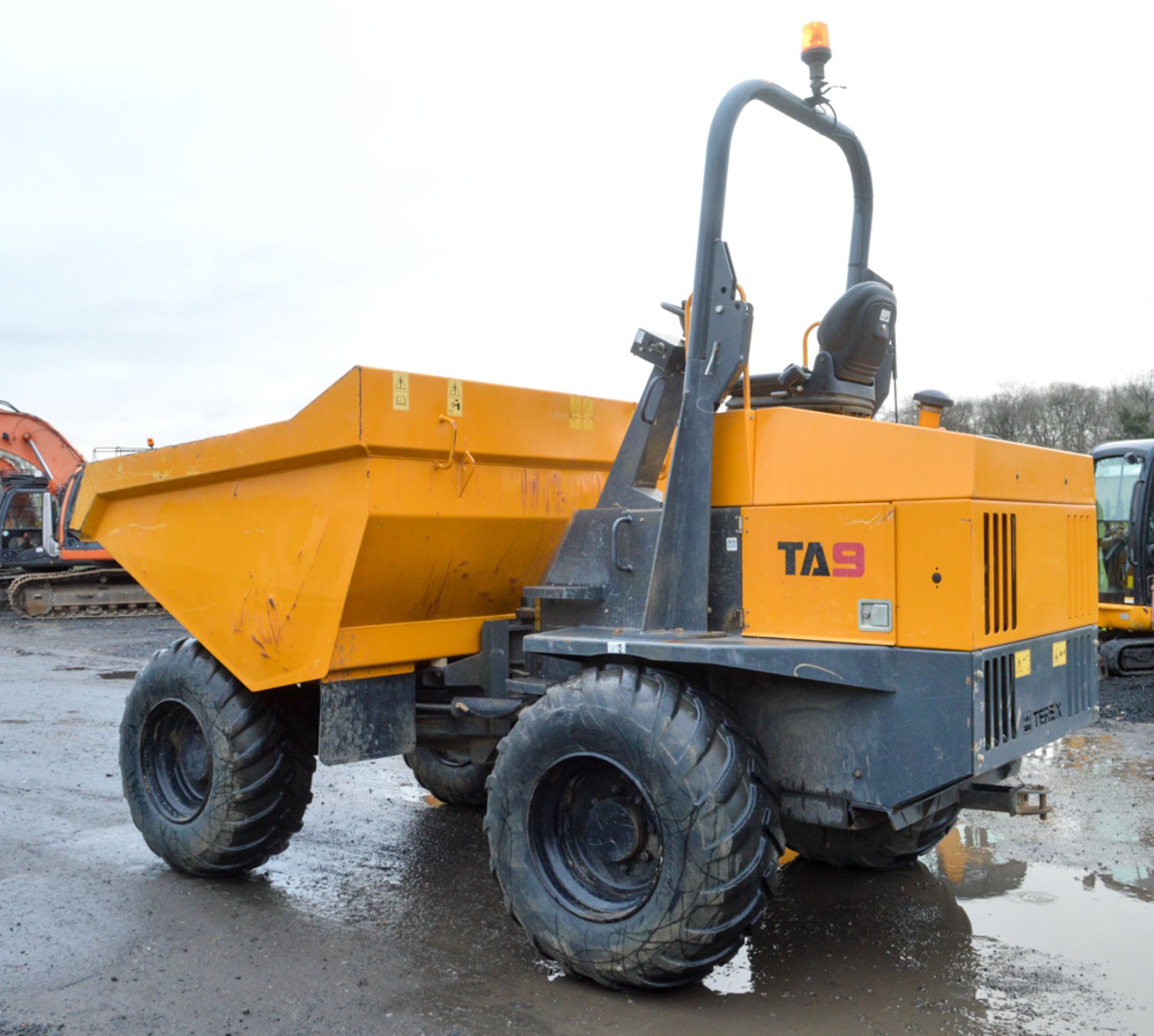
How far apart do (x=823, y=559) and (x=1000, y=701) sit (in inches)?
27.5

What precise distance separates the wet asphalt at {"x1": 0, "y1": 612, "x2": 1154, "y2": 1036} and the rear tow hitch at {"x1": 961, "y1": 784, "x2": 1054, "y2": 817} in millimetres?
553

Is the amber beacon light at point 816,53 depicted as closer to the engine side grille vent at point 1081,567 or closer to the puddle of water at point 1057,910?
the engine side grille vent at point 1081,567

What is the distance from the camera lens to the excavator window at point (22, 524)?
1988cm

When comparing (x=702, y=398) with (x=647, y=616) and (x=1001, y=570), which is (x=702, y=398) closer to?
(x=647, y=616)

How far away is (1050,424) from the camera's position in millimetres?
30484

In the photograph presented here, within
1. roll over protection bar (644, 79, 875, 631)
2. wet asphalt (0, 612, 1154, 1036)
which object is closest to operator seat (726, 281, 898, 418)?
roll over protection bar (644, 79, 875, 631)

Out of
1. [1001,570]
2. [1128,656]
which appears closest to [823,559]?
[1001,570]

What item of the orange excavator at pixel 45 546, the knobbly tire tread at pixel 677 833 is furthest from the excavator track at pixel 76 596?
the knobbly tire tread at pixel 677 833

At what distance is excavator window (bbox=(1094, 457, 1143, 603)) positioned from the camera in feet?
38.1

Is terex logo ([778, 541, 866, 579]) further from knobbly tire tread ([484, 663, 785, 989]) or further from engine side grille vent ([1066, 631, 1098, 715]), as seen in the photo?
engine side grille vent ([1066, 631, 1098, 715])

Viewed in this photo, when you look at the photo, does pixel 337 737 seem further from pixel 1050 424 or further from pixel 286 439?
pixel 1050 424

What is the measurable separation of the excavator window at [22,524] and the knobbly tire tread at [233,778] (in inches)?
659

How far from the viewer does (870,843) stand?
471cm

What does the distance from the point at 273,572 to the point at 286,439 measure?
0.57 meters
